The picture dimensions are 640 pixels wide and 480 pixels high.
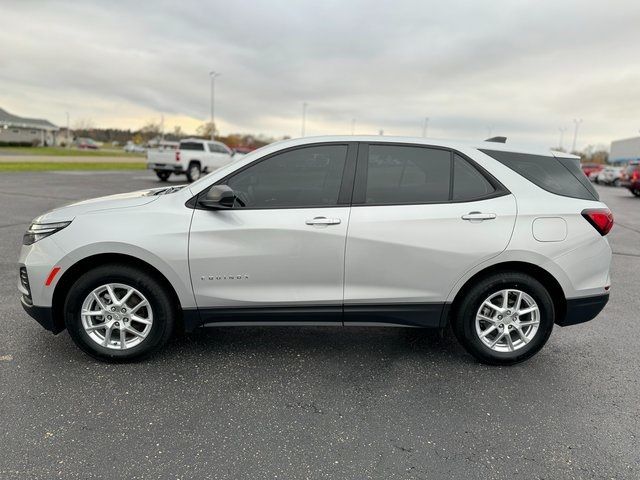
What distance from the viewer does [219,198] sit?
307 centimetres

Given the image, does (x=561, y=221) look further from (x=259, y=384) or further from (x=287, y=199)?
(x=259, y=384)

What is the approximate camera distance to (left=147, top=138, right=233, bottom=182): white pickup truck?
62.4 ft

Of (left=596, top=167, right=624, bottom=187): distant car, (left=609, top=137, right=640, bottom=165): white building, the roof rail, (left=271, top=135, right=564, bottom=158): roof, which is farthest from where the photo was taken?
(left=609, top=137, right=640, bottom=165): white building

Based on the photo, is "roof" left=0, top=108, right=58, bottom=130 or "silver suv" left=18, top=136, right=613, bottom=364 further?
"roof" left=0, top=108, right=58, bottom=130

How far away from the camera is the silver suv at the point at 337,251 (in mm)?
3145

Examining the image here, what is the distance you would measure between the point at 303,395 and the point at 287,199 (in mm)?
1377

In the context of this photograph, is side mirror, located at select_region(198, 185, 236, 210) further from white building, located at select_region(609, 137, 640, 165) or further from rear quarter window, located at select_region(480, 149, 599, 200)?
white building, located at select_region(609, 137, 640, 165)

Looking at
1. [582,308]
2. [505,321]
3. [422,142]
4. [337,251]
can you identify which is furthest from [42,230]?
[582,308]

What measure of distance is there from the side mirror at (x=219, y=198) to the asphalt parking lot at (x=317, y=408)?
3.93ft

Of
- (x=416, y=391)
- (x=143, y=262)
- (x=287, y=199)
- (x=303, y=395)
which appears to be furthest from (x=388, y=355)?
(x=143, y=262)

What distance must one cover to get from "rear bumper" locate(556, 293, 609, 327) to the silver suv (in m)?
0.01

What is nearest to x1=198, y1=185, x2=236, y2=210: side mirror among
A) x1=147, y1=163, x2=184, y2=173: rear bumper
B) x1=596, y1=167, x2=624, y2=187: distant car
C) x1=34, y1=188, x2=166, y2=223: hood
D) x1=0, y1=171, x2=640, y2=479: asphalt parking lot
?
x1=34, y1=188, x2=166, y2=223: hood

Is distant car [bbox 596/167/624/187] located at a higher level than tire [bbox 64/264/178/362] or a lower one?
higher

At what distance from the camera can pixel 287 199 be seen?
3.27 metres
